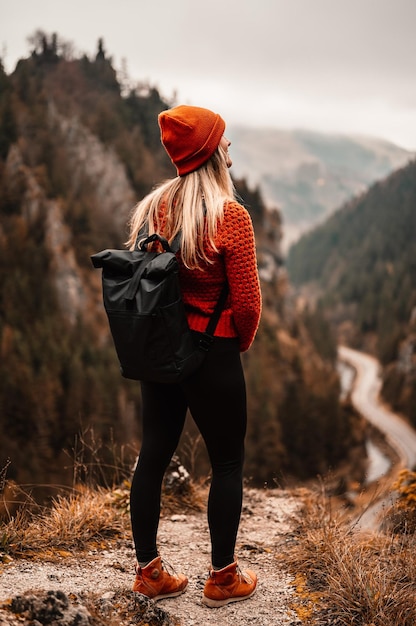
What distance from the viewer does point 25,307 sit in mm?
47562

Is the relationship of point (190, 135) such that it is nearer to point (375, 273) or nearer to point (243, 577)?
point (243, 577)

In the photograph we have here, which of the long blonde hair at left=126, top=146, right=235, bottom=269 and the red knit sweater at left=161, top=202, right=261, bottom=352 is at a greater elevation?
the long blonde hair at left=126, top=146, right=235, bottom=269

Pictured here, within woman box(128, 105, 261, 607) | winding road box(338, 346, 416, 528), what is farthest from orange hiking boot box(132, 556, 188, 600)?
winding road box(338, 346, 416, 528)

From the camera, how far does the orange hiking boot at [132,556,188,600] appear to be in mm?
2799

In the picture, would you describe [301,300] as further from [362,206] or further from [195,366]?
[195,366]

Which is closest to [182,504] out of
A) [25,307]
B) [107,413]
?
[107,413]

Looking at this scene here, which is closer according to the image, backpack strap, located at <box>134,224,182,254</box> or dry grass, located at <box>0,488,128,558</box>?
backpack strap, located at <box>134,224,182,254</box>

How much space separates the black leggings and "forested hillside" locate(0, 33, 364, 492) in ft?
91.7

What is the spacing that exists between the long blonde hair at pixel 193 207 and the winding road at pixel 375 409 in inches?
1866

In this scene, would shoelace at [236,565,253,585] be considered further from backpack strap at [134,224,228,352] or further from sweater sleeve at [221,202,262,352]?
sweater sleeve at [221,202,262,352]

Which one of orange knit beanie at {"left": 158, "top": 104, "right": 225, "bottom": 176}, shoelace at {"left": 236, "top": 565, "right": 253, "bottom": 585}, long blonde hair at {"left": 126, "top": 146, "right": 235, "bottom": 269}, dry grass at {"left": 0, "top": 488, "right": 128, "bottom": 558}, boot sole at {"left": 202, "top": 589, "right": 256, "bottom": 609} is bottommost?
dry grass at {"left": 0, "top": 488, "right": 128, "bottom": 558}

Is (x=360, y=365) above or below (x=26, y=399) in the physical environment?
below

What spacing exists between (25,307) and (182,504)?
45470 mm

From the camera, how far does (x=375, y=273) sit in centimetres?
12694
